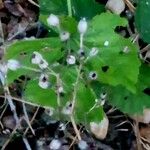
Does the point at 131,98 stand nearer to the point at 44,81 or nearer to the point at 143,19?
the point at 143,19

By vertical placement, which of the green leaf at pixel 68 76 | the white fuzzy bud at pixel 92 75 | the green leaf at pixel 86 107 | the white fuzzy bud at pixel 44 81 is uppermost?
the white fuzzy bud at pixel 44 81

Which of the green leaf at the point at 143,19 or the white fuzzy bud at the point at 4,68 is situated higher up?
the green leaf at the point at 143,19

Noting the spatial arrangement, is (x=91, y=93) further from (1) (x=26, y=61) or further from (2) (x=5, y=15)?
(2) (x=5, y=15)

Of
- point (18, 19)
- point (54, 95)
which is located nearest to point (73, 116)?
point (54, 95)

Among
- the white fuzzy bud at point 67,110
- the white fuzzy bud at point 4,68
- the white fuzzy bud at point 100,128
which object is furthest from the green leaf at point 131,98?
the white fuzzy bud at point 4,68

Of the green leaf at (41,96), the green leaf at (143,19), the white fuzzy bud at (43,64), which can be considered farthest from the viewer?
the green leaf at (143,19)

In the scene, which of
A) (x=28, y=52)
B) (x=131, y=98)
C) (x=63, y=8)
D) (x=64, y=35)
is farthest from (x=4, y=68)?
(x=131, y=98)

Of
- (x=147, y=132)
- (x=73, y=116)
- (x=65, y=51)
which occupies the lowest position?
(x=147, y=132)

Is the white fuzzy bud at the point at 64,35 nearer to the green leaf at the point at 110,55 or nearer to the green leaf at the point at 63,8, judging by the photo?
the green leaf at the point at 110,55
